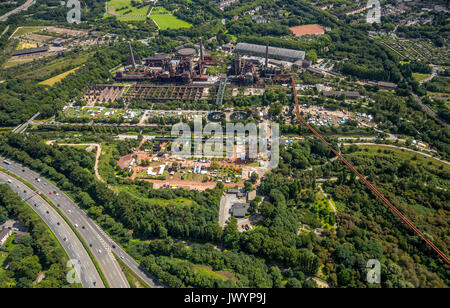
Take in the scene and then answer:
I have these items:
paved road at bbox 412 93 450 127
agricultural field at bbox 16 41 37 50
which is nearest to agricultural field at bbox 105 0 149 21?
agricultural field at bbox 16 41 37 50

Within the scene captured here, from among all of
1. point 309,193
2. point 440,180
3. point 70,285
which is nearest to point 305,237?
point 309,193

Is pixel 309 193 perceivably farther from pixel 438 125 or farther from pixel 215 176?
pixel 438 125

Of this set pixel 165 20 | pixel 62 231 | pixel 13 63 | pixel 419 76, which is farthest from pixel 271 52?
pixel 13 63

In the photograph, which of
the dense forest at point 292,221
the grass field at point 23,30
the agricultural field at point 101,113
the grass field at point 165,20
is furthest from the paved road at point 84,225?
the grass field at point 165,20

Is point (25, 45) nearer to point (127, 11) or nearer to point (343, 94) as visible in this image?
point (127, 11)

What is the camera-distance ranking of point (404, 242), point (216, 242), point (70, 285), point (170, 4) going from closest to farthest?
point (70, 285)
point (404, 242)
point (216, 242)
point (170, 4)

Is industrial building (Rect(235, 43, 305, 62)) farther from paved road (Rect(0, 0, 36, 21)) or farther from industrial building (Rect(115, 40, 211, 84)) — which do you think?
paved road (Rect(0, 0, 36, 21))
